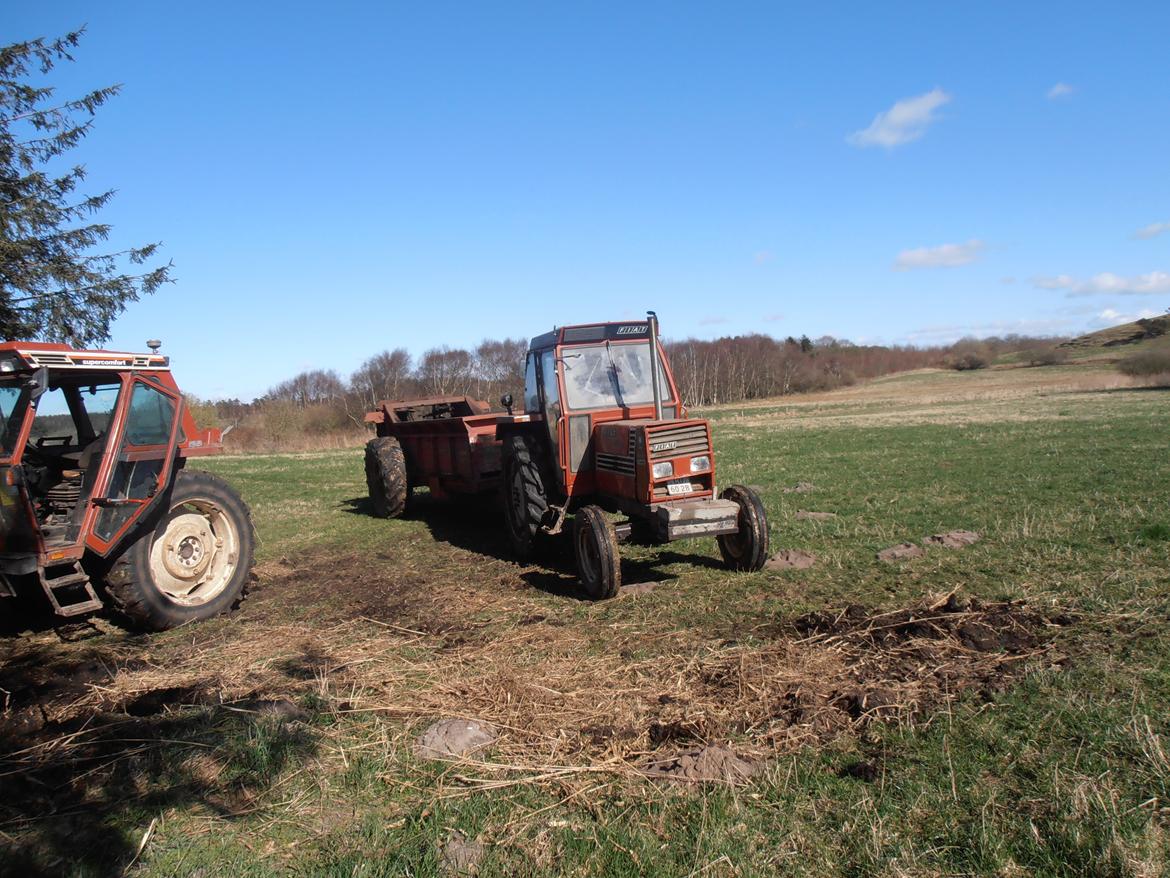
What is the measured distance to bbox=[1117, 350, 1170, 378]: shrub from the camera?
4206 centimetres

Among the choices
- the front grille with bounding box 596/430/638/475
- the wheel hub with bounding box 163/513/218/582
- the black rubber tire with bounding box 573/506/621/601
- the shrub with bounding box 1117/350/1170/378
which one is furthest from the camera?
the shrub with bounding box 1117/350/1170/378

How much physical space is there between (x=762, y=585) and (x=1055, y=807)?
389 cm

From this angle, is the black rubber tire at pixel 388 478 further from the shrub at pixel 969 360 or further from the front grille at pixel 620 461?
the shrub at pixel 969 360

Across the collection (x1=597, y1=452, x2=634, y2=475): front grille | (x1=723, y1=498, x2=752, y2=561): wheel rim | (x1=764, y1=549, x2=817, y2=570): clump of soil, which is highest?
(x1=597, y1=452, x2=634, y2=475): front grille

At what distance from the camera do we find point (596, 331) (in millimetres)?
8305

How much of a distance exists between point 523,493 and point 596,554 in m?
1.53

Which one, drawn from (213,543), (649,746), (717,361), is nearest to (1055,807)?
(649,746)

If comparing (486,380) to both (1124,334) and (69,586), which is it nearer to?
(69,586)

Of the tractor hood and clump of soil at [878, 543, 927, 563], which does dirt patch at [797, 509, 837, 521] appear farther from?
the tractor hood

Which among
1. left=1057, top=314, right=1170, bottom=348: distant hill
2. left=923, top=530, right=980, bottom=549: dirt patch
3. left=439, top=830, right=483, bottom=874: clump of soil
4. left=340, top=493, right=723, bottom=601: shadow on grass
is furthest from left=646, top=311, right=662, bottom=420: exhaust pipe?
left=1057, top=314, right=1170, bottom=348: distant hill

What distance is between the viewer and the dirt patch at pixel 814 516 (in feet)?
32.9

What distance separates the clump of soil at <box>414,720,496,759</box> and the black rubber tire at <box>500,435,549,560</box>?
11.9 feet

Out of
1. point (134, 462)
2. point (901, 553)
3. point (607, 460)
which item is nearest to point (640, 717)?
point (607, 460)

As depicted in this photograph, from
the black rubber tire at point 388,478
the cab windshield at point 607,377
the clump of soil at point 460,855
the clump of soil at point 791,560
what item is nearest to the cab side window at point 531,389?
the cab windshield at point 607,377
